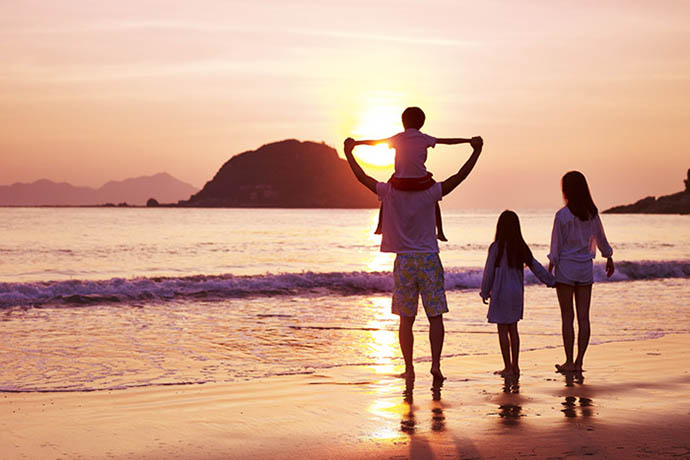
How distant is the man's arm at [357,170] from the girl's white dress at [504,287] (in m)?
1.97

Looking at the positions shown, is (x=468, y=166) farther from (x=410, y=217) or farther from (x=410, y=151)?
(x=410, y=217)

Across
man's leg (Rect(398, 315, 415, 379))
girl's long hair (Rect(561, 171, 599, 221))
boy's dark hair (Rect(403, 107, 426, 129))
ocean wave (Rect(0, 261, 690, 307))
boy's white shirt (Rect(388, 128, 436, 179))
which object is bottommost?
ocean wave (Rect(0, 261, 690, 307))

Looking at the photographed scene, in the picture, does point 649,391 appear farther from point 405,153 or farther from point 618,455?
point 405,153

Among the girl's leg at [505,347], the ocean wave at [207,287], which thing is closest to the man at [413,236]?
the girl's leg at [505,347]

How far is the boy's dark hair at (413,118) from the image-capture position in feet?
22.0

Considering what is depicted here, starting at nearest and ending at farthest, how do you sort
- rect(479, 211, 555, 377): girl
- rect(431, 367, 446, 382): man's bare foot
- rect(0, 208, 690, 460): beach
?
1. rect(0, 208, 690, 460): beach
2. rect(431, 367, 446, 382): man's bare foot
3. rect(479, 211, 555, 377): girl

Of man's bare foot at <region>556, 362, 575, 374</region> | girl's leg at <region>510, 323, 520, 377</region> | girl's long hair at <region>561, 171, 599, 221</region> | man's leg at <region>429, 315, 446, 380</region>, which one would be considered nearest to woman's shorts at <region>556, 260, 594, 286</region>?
girl's long hair at <region>561, 171, 599, 221</region>

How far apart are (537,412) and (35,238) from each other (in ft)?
137

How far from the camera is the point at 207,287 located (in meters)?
19.2

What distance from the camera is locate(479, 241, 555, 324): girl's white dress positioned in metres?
8.03

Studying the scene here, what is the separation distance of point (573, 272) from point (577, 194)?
2.67 feet

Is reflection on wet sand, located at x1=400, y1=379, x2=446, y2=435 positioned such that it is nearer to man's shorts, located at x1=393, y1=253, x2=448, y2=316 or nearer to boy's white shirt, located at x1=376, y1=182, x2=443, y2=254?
man's shorts, located at x1=393, y1=253, x2=448, y2=316

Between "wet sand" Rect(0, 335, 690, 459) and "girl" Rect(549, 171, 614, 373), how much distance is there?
1.96ft

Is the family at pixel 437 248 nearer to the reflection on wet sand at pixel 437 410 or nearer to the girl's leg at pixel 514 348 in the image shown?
the girl's leg at pixel 514 348
